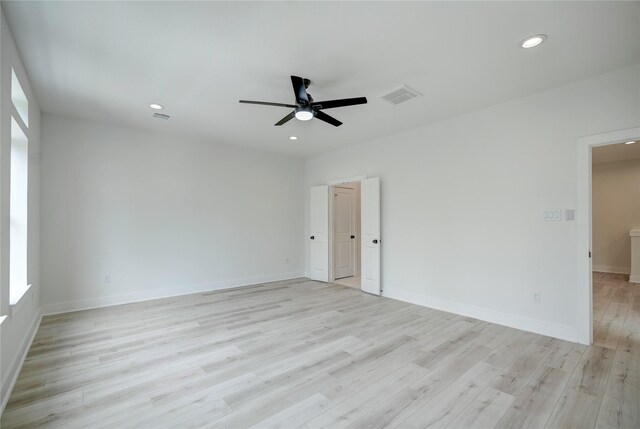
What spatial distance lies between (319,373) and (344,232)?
4.53m

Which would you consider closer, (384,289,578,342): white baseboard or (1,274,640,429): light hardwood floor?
(1,274,640,429): light hardwood floor

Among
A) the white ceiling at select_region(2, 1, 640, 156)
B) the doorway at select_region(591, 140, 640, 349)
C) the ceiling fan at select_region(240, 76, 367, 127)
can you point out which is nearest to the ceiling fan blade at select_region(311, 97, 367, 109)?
the ceiling fan at select_region(240, 76, 367, 127)

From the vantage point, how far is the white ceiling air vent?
3318 millimetres

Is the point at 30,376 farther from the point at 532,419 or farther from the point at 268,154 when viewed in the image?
the point at 268,154

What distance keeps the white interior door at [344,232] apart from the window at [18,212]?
490 cm

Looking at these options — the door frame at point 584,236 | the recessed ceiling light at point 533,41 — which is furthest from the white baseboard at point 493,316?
the recessed ceiling light at point 533,41

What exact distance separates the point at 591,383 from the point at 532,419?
0.89 m

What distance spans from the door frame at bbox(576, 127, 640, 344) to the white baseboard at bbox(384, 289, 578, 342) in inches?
5.2

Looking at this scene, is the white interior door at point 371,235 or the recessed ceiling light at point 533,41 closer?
the recessed ceiling light at point 533,41

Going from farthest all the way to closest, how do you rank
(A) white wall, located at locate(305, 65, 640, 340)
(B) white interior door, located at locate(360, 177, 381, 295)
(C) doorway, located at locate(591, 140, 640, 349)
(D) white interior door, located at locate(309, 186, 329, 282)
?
(D) white interior door, located at locate(309, 186, 329, 282) < (C) doorway, located at locate(591, 140, 640, 349) < (B) white interior door, located at locate(360, 177, 381, 295) < (A) white wall, located at locate(305, 65, 640, 340)

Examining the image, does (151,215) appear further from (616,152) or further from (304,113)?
(616,152)

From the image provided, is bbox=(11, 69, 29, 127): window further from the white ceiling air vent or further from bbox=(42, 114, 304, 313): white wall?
the white ceiling air vent

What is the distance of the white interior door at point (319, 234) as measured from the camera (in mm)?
6328

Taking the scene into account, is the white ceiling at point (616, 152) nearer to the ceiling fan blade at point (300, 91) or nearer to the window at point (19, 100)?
the ceiling fan blade at point (300, 91)
